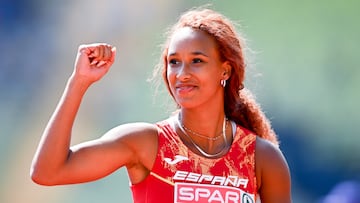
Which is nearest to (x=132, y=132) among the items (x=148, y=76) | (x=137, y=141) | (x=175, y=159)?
A: (x=137, y=141)

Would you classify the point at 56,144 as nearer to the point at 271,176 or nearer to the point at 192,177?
the point at 192,177

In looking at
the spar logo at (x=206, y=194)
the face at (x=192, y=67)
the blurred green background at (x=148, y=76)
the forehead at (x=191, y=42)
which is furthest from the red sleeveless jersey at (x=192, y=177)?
the blurred green background at (x=148, y=76)

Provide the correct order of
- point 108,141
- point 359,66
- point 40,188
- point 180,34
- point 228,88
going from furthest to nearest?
point 359,66 < point 40,188 < point 228,88 < point 180,34 < point 108,141

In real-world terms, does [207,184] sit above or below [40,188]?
above

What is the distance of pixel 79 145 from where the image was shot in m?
1.89

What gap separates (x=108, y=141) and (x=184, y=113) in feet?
0.97

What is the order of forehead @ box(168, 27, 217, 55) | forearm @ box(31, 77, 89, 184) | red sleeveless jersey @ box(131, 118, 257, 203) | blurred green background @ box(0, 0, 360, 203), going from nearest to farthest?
forearm @ box(31, 77, 89, 184), red sleeveless jersey @ box(131, 118, 257, 203), forehead @ box(168, 27, 217, 55), blurred green background @ box(0, 0, 360, 203)

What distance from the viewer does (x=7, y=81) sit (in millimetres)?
2959

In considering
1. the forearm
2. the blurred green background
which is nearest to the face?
the forearm

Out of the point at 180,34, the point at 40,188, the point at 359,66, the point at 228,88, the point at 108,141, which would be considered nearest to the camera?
the point at 108,141

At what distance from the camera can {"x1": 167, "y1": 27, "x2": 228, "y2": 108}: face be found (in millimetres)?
2025

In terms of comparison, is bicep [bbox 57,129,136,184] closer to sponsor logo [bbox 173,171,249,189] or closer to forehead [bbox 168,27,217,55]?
sponsor logo [bbox 173,171,249,189]

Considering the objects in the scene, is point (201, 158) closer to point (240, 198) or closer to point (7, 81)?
point (240, 198)

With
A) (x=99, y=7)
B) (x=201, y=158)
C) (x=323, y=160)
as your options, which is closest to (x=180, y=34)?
(x=201, y=158)
